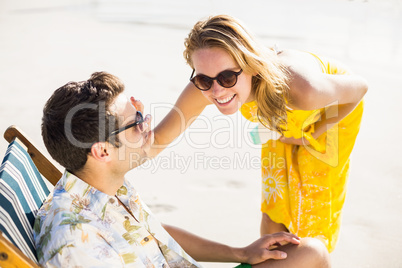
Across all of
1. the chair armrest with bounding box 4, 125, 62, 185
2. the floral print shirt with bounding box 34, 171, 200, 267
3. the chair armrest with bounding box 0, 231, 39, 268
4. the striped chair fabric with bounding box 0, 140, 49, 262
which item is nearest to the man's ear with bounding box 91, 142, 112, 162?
the floral print shirt with bounding box 34, 171, 200, 267

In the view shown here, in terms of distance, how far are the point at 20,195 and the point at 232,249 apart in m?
1.02

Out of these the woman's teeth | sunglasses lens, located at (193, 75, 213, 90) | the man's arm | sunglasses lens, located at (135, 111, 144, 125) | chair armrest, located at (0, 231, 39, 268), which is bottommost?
the man's arm

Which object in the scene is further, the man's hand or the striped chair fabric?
the man's hand

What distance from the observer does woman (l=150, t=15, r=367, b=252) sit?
2529 mm

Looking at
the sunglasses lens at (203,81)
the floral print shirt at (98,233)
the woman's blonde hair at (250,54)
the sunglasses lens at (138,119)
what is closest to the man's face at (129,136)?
the sunglasses lens at (138,119)

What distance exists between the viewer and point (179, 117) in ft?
9.73

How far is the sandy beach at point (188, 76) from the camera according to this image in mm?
4145

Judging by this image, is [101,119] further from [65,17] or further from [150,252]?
[65,17]

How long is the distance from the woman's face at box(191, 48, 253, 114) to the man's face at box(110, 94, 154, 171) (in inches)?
17.0

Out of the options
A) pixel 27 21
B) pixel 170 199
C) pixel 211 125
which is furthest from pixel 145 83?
pixel 27 21
